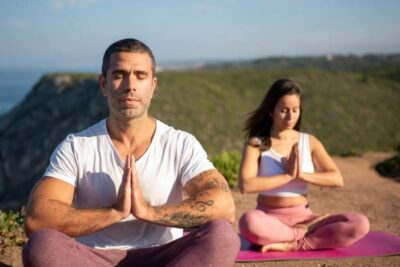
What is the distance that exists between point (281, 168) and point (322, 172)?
43cm

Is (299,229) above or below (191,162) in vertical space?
below

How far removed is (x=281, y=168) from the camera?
473 cm

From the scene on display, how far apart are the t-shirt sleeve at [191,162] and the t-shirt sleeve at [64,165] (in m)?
0.72

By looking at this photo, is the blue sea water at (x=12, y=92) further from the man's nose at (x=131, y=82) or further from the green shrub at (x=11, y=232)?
the man's nose at (x=131, y=82)

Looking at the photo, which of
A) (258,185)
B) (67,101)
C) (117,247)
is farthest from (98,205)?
(67,101)

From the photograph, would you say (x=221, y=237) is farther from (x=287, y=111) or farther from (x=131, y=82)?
(x=287, y=111)

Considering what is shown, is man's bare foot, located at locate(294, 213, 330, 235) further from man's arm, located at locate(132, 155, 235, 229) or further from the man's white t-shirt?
the man's white t-shirt

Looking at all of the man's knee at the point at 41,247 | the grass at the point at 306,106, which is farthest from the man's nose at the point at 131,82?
the grass at the point at 306,106

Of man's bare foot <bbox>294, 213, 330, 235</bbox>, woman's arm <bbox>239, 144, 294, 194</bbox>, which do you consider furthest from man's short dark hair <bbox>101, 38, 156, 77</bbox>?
man's bare foot <bbox>294, 213, 330, 235</bbox>

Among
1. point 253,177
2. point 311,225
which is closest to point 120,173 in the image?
point 253,177

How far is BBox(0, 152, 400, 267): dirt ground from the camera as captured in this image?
→ 450 centimetres

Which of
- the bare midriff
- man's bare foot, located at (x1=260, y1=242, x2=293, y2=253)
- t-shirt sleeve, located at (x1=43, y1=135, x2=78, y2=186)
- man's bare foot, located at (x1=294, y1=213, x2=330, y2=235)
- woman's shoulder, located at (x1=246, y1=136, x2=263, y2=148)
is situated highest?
t-shirt sleeve, located at (x1=43, y1=135, x2=78, y2=186)

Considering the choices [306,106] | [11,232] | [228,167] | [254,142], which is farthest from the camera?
[306,106]

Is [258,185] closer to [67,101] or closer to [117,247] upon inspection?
[117,247]
